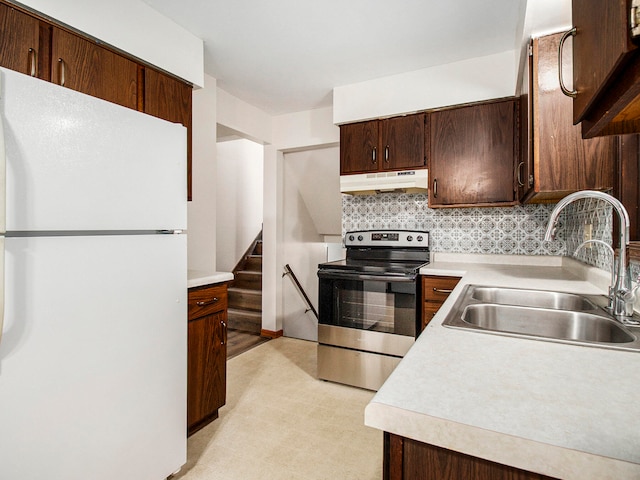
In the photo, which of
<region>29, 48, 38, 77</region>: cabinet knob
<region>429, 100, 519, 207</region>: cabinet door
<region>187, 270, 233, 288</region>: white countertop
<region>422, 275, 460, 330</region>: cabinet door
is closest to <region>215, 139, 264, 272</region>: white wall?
<region>187, 270, 233, 288</region>: white countertop

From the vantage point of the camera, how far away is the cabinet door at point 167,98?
2.06 meters

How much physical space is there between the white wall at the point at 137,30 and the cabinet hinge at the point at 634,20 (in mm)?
2068

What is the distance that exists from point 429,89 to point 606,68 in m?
2.49

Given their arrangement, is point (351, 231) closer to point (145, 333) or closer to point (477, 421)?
point (145, 333)

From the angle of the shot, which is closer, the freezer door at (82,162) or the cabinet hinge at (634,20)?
the cabinet hinge at (634,20)

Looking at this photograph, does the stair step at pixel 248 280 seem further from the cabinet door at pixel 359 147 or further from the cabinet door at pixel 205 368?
the cabinet door at pixel 205 368

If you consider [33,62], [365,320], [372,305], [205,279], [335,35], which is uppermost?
[335,35]

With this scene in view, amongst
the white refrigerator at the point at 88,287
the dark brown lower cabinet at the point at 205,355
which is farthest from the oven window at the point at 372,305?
the white refrigerator at the point at 88,287

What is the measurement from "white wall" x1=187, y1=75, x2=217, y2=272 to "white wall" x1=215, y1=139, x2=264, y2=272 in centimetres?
198

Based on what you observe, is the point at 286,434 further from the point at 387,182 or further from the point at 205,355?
the point at 387,182

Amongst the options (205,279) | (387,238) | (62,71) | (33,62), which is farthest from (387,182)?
(33,62)

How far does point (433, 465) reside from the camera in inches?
23.9

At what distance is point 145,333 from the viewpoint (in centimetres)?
146

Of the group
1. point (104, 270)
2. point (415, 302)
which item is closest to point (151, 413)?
point (104, 270)
